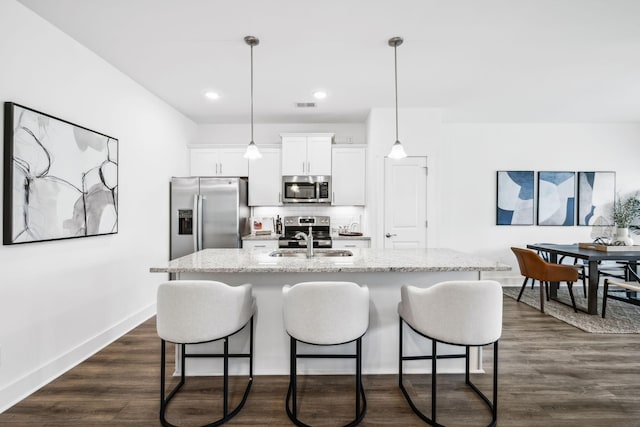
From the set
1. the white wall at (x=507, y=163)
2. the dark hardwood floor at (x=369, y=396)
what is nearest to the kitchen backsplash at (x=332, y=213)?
the white wall at (x=507, y=163)

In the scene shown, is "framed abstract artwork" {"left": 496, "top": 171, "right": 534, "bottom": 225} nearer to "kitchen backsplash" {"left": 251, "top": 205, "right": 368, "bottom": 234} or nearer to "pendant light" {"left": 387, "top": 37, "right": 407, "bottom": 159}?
"kitchen backsplash" {"left": 251, "top": 205, "right": 368, "bottom": 234}

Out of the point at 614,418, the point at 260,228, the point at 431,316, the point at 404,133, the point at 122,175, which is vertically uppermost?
the point at 404,133

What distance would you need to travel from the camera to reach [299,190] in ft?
15.4

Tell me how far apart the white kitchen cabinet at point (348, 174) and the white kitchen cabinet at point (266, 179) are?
34.6 inches

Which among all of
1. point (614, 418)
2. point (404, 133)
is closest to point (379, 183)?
point (404, 133)

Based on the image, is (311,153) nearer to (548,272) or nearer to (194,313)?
(194,313)

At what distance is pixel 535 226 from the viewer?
16.8 feet

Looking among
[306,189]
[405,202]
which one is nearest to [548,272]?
[405,202]

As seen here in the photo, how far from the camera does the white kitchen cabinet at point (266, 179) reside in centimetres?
477

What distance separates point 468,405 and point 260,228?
371 cm

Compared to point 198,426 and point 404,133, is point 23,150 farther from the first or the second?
point 404,133

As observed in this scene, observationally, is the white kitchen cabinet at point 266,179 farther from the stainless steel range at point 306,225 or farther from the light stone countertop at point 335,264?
the light stone countertop at point 335,264

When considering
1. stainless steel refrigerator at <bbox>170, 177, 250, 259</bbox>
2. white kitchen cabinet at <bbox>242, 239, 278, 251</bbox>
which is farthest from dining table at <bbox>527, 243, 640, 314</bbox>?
stainless steel refrigerator at <bbox>170, 177, 250, 259</bbox>

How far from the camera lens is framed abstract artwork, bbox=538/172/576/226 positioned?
5082 millimetres
